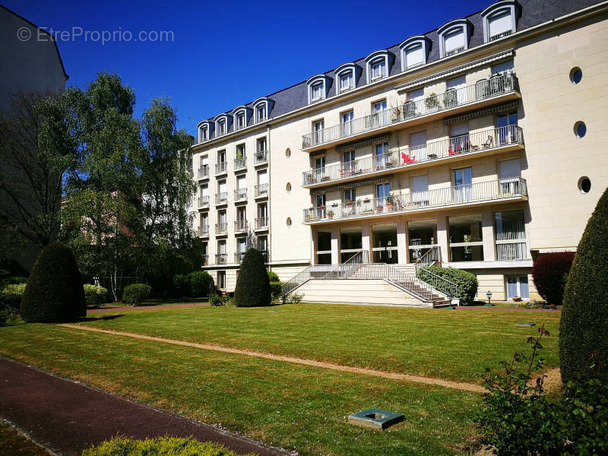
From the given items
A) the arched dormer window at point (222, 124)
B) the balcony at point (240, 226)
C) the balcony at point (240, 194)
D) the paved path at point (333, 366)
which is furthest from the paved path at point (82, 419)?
the arched dormer window at point (222, 124)

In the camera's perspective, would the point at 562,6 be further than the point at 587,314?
Yes

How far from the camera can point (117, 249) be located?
26.4 m

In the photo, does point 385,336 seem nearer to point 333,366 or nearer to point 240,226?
point 333,366

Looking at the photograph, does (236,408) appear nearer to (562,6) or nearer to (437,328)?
(437,328)

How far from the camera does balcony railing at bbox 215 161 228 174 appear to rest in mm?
39844

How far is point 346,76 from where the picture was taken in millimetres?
31250

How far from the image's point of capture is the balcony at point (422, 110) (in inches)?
902

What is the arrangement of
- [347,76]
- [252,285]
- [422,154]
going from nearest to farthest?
1. [252,285]
2. [422,154]
3. [347,76]

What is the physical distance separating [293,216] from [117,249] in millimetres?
13575

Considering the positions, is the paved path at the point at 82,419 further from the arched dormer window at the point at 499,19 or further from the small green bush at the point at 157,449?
the arched dormer window at the point at 499,19

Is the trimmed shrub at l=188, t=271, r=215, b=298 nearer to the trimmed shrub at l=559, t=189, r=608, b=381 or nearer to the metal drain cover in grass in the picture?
the metal drain cover in grass

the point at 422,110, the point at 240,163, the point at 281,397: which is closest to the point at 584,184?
the point at 422,110

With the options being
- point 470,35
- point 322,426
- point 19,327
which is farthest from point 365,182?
point 322,426

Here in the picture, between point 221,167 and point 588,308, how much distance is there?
3812cm
